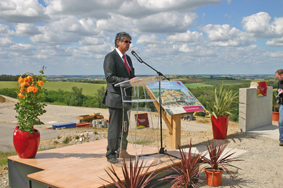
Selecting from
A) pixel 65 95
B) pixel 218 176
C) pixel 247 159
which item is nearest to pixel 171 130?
pixel 247 159

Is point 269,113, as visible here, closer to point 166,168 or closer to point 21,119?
point 166,168

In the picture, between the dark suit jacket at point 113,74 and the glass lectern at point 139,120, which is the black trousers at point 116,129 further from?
the dark suit jacket at point 113,74

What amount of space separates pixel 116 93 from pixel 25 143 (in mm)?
1666

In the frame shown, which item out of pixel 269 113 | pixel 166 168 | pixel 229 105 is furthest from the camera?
pixel 269 113

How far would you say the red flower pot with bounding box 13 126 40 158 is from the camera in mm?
3906

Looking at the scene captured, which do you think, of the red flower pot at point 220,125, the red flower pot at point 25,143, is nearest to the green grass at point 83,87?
the red flower pot at point 220,125

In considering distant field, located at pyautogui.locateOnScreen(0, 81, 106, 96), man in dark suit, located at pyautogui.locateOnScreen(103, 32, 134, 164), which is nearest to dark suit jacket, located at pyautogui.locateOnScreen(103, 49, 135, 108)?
man in dark suit, located at pyautogui.locateOnScreen(103, 32, 134, 164)

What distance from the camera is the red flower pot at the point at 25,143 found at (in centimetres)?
391

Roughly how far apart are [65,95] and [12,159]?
203 ft

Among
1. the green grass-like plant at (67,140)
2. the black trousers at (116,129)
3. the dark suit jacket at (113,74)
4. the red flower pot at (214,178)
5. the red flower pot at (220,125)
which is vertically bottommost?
the green grass-like plant at (67,140)

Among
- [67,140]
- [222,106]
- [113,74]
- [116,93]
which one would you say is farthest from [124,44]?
[67,140]

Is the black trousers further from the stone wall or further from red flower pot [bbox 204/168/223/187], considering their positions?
the stone wall

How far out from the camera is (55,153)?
437cm

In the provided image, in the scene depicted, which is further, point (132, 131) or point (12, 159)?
point (12, 159)
